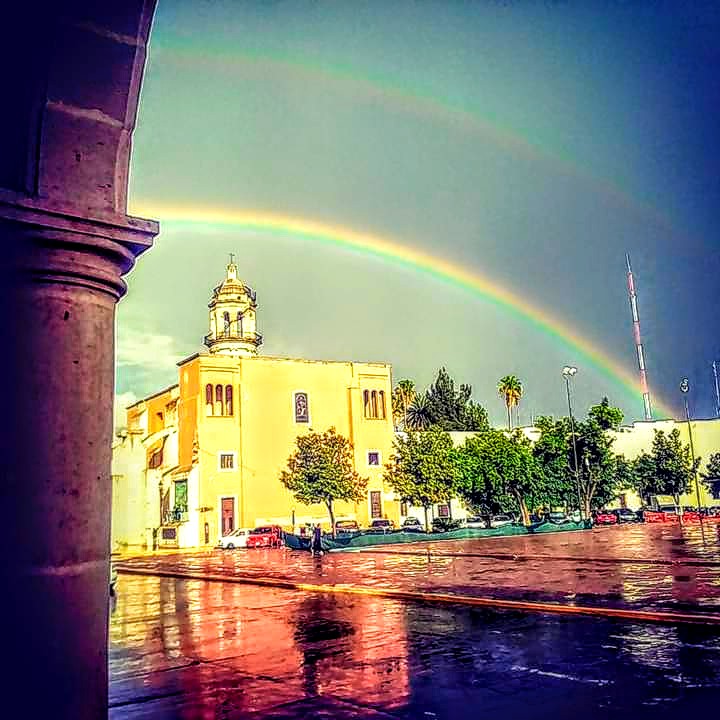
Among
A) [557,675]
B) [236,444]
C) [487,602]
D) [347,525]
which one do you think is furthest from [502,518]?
[557,675]

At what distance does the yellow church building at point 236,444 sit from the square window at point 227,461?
0.08 meters

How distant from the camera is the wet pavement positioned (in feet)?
44.5

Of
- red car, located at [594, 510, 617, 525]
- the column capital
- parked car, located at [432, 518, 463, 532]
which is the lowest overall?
red car, located at [594, 510, 617, 525]

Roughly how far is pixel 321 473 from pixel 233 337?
1880 centimetres

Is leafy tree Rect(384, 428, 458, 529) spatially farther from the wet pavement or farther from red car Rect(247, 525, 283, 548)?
the wet pavement

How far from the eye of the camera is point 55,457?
359 cm

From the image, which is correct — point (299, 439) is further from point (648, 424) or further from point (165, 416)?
point (648, 424)

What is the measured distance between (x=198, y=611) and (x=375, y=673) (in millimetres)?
7149

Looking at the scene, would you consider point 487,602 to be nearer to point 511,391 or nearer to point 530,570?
point 530,570

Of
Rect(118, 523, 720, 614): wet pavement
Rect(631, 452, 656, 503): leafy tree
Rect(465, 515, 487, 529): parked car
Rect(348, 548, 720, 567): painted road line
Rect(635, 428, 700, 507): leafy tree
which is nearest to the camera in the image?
Rect(118, 523, 720, 614): wet pavement

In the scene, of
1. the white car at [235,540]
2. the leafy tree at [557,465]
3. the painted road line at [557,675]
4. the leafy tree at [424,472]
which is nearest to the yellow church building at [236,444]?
the white car at [235,540]

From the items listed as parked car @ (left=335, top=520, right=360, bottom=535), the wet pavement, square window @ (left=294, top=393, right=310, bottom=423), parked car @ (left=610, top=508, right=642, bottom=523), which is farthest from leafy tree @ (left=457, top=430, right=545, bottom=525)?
the wet pavement

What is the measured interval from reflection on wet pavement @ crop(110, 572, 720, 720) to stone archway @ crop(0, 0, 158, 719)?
3.46 m

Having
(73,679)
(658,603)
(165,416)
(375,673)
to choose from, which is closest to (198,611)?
(375,673)
